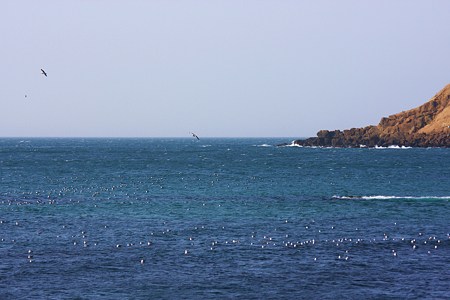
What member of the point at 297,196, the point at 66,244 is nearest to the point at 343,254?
the point at 66,244

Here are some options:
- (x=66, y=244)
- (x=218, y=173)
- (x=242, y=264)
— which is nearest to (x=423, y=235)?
(x=242, y=264)

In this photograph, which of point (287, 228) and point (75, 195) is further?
point (75, 195)

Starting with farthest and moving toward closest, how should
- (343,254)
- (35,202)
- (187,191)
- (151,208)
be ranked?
(187,191) < (35,202) < (151,208) < (343,254)

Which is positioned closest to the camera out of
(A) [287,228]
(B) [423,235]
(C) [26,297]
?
(C) [26,297]

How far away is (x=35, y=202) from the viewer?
252ft

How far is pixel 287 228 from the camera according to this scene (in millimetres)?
57562

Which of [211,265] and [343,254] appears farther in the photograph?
[343,254]

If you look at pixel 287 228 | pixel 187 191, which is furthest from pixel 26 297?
pixel 187 191

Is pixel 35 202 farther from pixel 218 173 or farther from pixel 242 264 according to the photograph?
pixel 218 173

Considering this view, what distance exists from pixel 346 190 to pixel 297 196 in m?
13.3

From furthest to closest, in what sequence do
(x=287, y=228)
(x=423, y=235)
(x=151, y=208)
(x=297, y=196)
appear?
1. (x=297, y=196)
2. (x=151, y=208)
3. (x=287, y=228)
4. (x=423, y=235)

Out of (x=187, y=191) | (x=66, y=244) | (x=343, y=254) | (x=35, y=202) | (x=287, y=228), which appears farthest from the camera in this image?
(x=187, y=191)

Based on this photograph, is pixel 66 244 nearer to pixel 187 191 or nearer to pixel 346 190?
pixel 187 191

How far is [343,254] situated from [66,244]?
21.0 m
